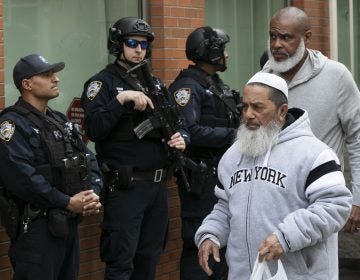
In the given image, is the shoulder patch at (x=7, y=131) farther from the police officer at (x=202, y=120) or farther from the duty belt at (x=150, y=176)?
the police officer at (x=202, y=120)

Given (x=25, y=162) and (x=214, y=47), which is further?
(x=214, y=47)

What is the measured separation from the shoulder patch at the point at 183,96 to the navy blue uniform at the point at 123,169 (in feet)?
1.64

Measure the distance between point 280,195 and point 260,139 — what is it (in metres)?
0.25

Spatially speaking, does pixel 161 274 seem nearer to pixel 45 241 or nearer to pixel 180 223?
pixel 180 223

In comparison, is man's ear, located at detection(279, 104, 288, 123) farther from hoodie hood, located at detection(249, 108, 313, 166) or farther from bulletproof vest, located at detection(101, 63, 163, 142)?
bulletproof vest, located at detection(101, 63, 163, 142)

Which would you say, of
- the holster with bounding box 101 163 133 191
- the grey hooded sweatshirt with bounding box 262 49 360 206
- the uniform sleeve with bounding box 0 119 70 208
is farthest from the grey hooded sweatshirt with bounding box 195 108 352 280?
the holster with bounding box 101 163 133 191

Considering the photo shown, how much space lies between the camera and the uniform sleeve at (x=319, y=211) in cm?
363

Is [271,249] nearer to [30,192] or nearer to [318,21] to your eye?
[30,192]

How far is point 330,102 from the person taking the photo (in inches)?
203

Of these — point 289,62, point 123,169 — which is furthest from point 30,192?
point 289,62

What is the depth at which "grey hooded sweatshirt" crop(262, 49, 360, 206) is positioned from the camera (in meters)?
5.15

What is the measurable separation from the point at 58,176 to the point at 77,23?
76.6 inches

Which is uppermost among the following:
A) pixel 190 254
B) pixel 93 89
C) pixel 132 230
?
pixel 93 89

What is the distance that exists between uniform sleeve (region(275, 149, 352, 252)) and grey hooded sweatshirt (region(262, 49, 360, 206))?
1.36m
